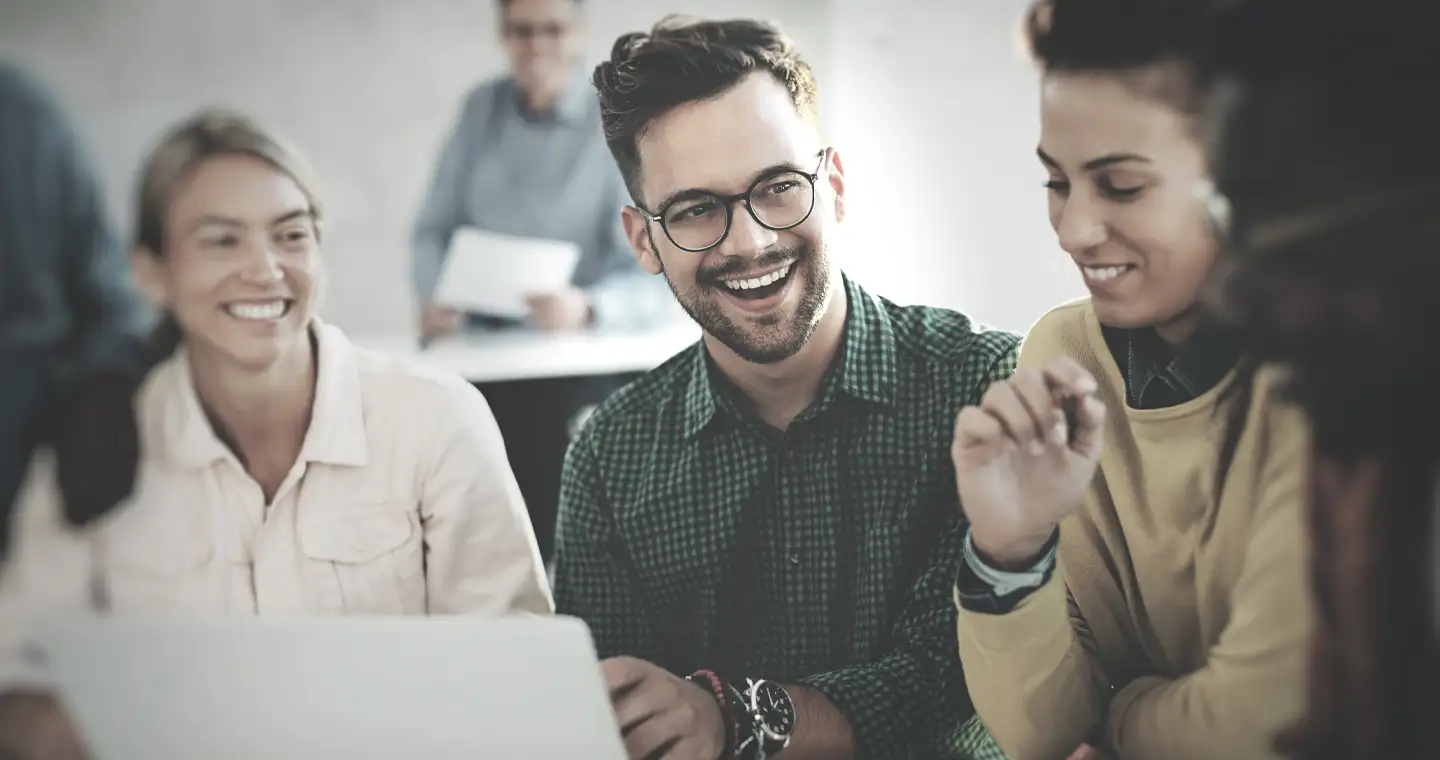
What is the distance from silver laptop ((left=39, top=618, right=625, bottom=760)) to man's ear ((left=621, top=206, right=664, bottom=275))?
447 mm

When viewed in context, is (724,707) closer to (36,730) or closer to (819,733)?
(819,733)

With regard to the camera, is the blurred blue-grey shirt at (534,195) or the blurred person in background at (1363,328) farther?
the blurred blue-grey shirt at (534,195)

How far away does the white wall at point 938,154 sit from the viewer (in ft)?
4.52

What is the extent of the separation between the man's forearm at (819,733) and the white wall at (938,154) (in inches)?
19.4

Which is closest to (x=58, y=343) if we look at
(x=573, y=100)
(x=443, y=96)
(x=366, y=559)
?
(x=366, y=559)

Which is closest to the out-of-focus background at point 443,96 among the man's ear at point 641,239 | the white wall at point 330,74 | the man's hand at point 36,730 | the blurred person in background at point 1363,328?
the white wall at point 330,74

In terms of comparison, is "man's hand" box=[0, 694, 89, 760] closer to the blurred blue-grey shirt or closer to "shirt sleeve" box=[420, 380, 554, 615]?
"shirt sleeve" box=[420, 380, 554, 615]

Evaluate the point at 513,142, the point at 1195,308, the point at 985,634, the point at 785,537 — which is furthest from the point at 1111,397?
the point at 513,142

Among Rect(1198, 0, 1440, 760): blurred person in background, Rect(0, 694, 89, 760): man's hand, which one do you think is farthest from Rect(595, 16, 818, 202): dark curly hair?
Rect(0, 694, 89, 760): man's hand

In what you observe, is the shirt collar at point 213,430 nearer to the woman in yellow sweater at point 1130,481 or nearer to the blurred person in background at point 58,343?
→ the blurred person in background at point 58,343

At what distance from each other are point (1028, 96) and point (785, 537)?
0.57m

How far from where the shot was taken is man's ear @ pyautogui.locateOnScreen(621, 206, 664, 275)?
1.40 metres

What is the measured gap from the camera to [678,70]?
4.44ft

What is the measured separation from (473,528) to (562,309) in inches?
13.7
